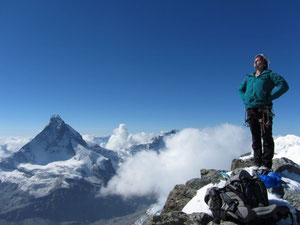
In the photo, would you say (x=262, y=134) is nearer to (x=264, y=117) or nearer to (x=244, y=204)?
(x=264, y=117)

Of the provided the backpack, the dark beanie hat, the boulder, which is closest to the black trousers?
the dark beanie hat

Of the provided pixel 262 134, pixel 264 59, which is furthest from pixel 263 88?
pixel 262 134

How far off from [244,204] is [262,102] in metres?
5.82

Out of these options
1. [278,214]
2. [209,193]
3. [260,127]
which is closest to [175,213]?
[209,193]

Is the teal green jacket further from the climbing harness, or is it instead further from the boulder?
the boulder

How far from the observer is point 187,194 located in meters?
14.9

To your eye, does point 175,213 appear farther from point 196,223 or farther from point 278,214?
point 278,214

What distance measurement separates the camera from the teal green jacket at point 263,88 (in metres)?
10.5

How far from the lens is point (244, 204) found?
7.55m

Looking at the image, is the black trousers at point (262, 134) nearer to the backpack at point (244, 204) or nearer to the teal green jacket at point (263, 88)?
the teal green jacket at point (263, 88)

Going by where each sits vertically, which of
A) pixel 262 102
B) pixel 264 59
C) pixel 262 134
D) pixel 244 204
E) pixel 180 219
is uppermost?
pixel 264 59

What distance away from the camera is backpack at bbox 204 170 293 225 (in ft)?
23.5

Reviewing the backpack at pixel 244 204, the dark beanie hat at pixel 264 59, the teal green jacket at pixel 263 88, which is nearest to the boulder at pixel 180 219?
the backpack at pixel 244 204

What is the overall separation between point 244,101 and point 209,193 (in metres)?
5.99
